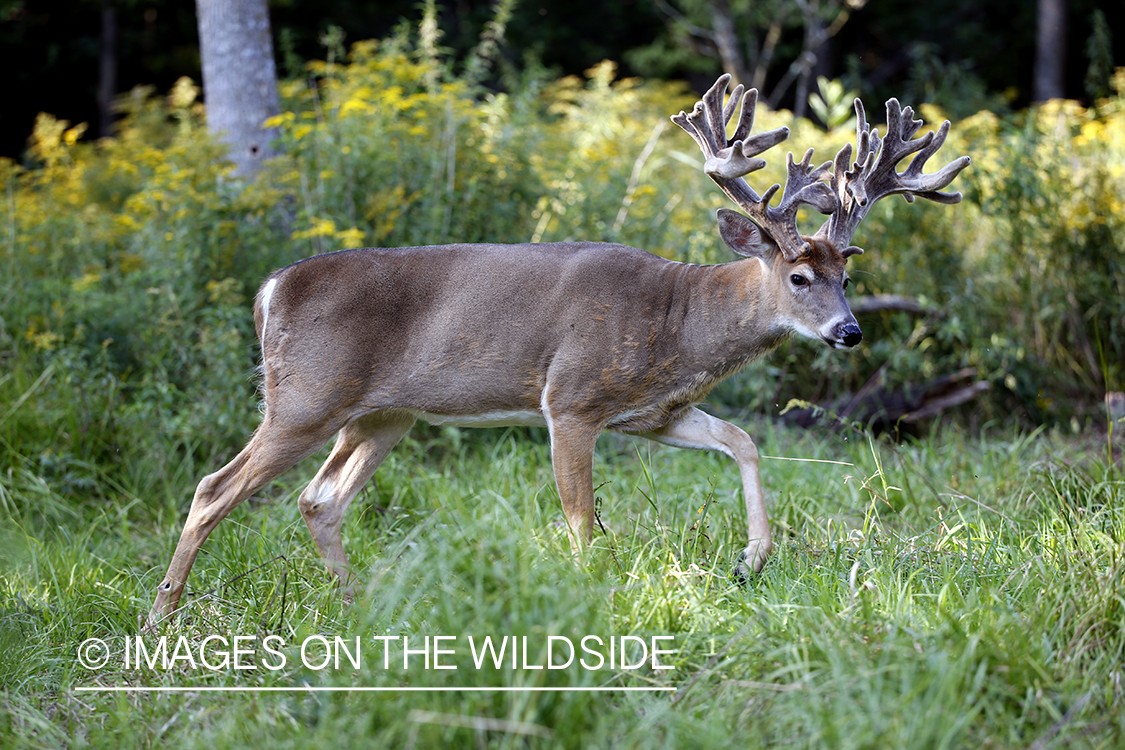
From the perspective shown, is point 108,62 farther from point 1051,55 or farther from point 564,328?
point 1051,55

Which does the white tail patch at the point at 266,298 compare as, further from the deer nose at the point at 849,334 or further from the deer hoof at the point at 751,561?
the deer nose at the point at 849,334

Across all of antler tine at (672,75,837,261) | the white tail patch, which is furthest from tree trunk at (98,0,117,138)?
antler tine at (672,75,837,261)

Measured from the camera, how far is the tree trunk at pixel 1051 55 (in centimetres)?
1424

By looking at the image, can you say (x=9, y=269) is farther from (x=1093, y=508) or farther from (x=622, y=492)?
(x=1093, y=508)

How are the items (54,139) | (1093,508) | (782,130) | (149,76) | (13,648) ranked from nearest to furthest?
(13,648), (782,130), (1093,508), (54,139), (149,76)

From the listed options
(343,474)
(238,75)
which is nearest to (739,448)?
(343,474)

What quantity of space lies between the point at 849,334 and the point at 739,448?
596 millimetres

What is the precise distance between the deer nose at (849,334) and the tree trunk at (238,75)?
3.84 metres

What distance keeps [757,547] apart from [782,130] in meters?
1.47

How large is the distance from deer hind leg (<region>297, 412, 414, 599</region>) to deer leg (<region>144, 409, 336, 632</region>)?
0.74ft

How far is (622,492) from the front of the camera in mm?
4699

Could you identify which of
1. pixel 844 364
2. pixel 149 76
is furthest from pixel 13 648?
pixel 149 76

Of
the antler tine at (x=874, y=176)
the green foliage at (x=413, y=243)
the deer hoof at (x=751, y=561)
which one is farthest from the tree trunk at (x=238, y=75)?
the deer hoof at (x=751, y=561)


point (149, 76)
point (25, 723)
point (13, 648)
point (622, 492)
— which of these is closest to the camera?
point (25, 723)
